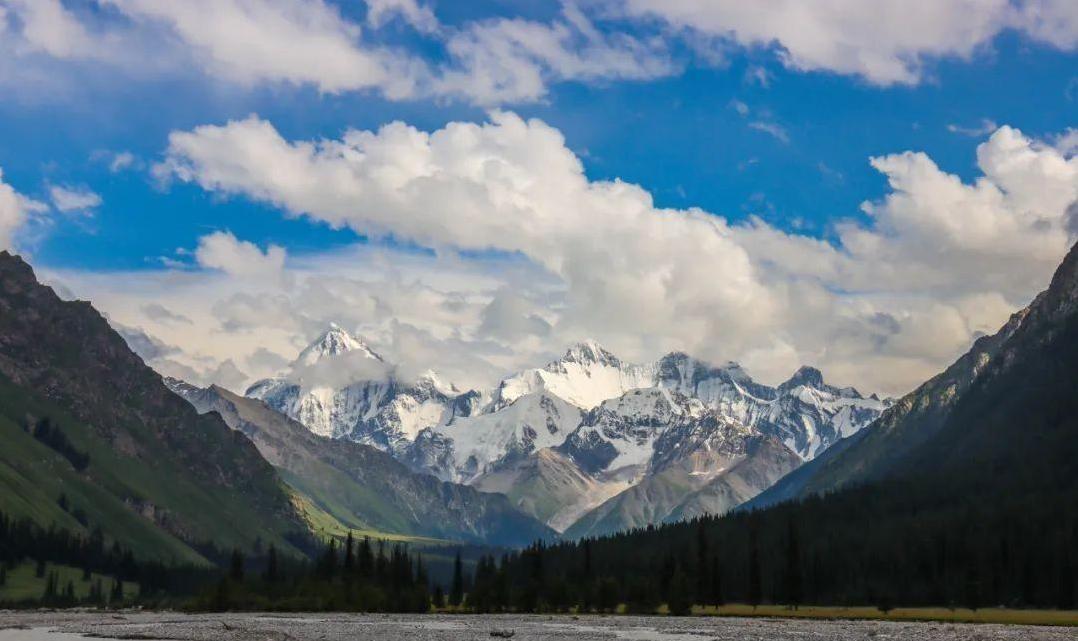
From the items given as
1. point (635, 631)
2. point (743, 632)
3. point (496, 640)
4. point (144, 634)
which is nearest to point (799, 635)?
point (743, 632)

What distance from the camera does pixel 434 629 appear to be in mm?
198125

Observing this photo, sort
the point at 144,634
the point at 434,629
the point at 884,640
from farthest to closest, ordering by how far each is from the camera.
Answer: the point at 434,629 → the point at 144,634 → the point at 884,640

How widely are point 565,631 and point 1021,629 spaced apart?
69.8 meters

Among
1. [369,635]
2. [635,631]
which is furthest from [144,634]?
[635,631]

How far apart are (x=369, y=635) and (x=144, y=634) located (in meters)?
35.1

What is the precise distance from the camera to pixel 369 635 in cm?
18000

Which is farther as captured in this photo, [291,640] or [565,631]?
[565,631]

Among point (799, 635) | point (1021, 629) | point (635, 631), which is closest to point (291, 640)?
point (635, 631)

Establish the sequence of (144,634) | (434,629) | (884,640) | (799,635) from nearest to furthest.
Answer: (884,640) → (799,635) → (144,634) → (434,629)

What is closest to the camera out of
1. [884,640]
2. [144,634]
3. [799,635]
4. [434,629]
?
[884,640]

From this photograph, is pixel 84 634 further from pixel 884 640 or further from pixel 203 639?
pixel 884 640

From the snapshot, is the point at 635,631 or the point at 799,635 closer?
the point at 799,635

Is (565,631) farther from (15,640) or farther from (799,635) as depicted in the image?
(15,640)

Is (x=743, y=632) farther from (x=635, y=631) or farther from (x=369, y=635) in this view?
(x=369, y=635)
